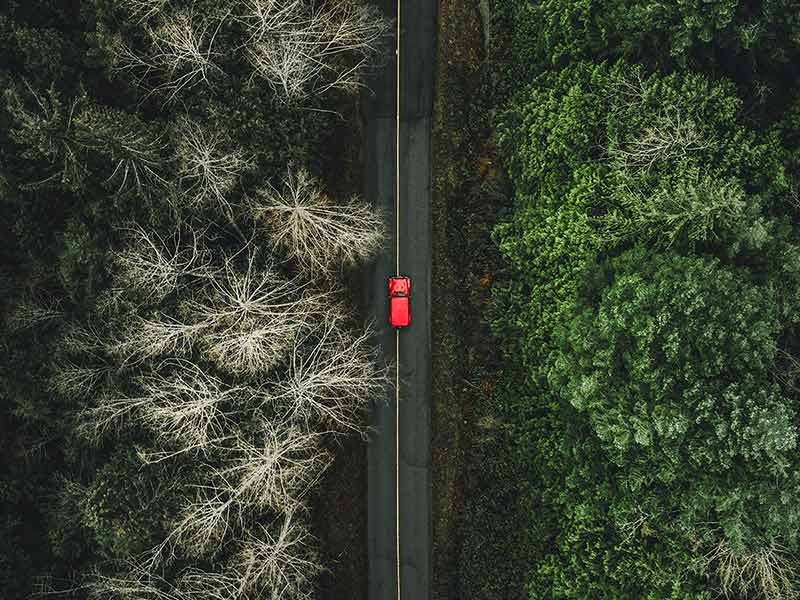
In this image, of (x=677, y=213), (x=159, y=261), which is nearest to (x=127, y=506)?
(x=159, y=261)

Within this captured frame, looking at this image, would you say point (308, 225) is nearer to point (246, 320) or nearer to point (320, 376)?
point (246, 320)

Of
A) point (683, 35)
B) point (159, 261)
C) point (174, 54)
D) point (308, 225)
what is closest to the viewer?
point (683, 35)

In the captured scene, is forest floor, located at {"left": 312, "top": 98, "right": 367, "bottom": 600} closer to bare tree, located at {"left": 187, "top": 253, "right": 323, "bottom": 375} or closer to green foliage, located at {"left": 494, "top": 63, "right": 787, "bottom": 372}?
bare tree, located at {"left": 187, "top": 253, "right": 323, "bottom": 375}

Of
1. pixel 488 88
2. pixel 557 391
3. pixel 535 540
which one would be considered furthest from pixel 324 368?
pixel 488 88

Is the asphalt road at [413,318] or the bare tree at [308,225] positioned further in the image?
the asphalt road at [413,318]

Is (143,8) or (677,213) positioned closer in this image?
(677,213)

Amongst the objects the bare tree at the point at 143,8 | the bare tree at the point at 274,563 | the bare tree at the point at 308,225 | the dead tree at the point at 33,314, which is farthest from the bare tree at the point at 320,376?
the bare tree at the point at 143,8

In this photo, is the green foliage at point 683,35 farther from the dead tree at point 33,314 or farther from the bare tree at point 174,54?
the dead tree at point 33,314
